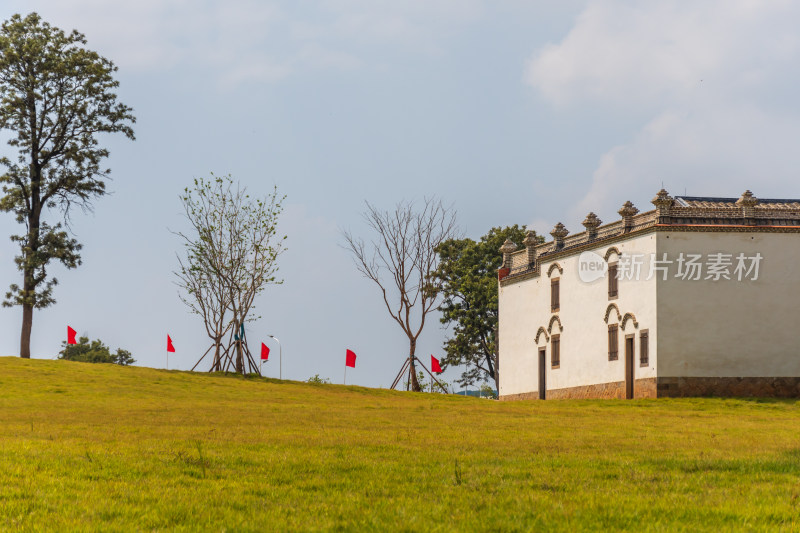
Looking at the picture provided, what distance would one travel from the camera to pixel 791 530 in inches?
344

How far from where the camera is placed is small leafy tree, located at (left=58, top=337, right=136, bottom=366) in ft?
293

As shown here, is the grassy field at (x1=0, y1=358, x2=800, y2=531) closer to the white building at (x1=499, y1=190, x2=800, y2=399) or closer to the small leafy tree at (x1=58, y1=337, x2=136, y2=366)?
the white building at (x1=499, y1=190, x2=800, y2=399)

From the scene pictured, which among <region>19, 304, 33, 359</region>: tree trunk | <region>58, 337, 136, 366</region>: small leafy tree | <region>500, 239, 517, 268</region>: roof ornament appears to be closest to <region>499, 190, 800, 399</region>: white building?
<region>500, 239, 517, 268</region>: roof ornament

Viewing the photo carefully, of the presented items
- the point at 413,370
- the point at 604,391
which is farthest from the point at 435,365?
the point at 604,391

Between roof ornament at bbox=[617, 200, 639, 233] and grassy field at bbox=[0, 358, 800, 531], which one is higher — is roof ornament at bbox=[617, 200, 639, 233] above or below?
above

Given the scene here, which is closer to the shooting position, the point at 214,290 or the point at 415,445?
the point at 415,445

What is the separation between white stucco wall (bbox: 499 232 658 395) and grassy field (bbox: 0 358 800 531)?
20439 millimetres

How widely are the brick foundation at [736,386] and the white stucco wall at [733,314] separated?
10.7 inches

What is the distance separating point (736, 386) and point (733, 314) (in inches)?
130

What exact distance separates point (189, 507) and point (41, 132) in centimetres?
5025

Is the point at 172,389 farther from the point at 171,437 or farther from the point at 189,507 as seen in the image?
the point at 189,507

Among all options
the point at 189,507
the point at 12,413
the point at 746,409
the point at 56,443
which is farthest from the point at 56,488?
the point at 746,409

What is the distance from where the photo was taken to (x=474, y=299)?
222 feet

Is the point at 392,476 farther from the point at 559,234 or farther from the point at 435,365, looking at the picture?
the point at 435,365
